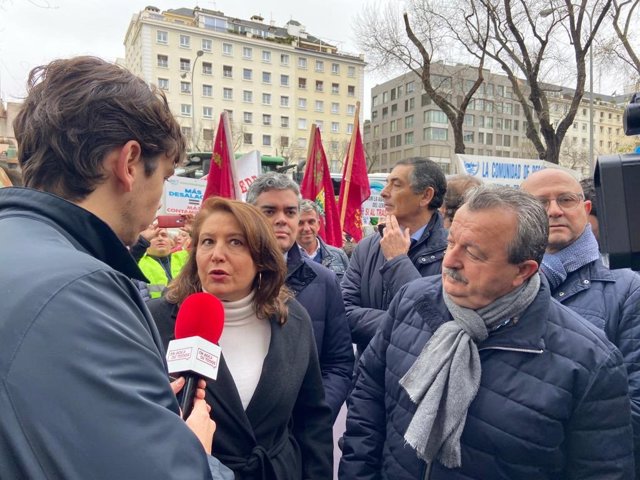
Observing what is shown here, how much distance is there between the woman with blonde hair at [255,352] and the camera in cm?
188

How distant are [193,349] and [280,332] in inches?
26.6

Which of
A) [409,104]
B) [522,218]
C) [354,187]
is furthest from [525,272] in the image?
[409,104]

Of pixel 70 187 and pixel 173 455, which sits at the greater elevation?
pixel 70 187

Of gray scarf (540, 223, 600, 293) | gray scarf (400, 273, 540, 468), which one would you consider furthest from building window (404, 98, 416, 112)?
gray scarf (400, 273, 540, 468)

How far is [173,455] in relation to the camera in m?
0.95

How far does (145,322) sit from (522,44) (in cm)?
1547

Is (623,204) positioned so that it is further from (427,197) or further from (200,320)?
(427,197)

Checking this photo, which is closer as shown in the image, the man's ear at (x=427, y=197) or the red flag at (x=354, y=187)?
the man's ear at (x=427, y=197)

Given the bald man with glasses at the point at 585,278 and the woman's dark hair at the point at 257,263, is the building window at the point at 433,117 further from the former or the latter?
the woman's dark hair at the point at 257,263

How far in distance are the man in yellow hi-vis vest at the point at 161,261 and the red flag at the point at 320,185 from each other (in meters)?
1.50

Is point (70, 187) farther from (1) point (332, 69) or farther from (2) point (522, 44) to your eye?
(1) point (332, 69)

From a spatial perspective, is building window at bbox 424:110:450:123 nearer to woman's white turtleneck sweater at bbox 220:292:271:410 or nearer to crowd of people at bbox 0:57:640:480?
crowd of people at bbox 0:57:640:480

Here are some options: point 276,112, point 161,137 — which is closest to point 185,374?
point 161,137

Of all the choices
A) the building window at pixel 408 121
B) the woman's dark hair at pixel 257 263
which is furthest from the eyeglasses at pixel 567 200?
the building window at pixel 408 121
